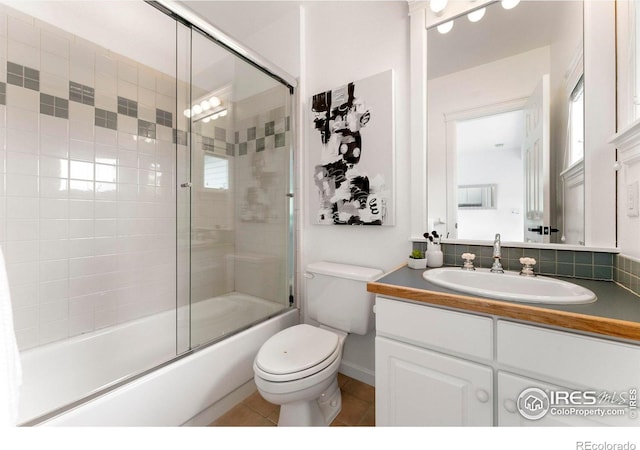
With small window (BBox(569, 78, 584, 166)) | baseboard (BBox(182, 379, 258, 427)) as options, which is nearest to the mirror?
small window (BBox(569, 78, 584, 166))

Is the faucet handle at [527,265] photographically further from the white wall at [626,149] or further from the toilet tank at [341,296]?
the toilet tank at [341,296]

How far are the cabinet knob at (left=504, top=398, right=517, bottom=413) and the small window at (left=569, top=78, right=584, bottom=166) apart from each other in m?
0.98

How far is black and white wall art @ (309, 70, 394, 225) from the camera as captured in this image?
1.48 meters

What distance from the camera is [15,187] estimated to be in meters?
1.31

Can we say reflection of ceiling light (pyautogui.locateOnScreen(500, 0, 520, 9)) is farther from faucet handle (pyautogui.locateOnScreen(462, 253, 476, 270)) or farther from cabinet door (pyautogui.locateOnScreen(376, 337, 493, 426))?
cabinet door (pyautogui.locateOnScreen(376, 337, 493, 426))

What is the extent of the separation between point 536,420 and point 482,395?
13cm

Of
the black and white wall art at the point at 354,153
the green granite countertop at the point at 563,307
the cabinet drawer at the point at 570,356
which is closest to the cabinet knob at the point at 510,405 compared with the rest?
the cabinet drawer at the point at 570,356

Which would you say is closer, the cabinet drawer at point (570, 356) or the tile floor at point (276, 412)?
the cabinet drawer at point (570, 356)

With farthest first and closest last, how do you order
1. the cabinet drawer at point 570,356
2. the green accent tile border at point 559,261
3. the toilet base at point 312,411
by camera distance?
the toilet base at point 312,411 < the green accent tile border at point 559,261 < the cabinet drawer at point 570,356

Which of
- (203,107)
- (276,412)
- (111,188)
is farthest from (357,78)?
(276,412)

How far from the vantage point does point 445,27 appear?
4.39 feet

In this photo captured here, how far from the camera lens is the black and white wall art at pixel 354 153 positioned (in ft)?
4.84

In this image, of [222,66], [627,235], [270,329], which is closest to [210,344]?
[270,329]

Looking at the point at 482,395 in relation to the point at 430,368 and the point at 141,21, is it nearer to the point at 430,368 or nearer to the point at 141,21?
the point at 430,368
